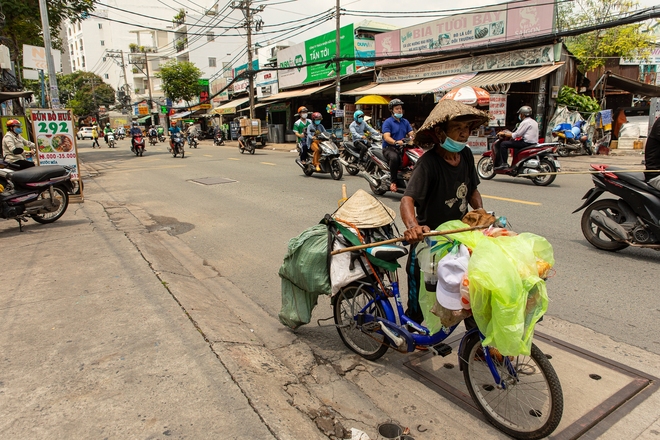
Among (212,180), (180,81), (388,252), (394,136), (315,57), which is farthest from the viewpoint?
(180,81)

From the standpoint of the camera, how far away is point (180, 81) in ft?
161

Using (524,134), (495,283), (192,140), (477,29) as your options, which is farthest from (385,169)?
(192,140)

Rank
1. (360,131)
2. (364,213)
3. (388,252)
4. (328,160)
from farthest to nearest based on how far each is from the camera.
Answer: (328,160), (360,131), (364,213), (388,252)

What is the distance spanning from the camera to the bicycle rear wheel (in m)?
3.11

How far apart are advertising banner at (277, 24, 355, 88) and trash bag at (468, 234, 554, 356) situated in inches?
894

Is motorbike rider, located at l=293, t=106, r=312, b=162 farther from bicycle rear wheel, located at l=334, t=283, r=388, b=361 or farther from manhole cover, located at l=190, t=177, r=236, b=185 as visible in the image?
bicycle rear wheel, located at l=334, t=283, r=388, b=361

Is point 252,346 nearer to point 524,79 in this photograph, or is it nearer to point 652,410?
point 652,410

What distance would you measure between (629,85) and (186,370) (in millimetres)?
20751

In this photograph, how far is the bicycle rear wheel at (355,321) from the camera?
10.2 ft

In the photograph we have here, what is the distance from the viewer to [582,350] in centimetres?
324

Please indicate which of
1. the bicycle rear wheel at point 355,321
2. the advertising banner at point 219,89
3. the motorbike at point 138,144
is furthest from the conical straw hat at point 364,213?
the advertising banner at point 219,89

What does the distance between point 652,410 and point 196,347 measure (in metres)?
2.79

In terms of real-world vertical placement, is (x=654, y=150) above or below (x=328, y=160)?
above

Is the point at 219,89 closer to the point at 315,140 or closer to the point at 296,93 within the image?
the point at 296,93
